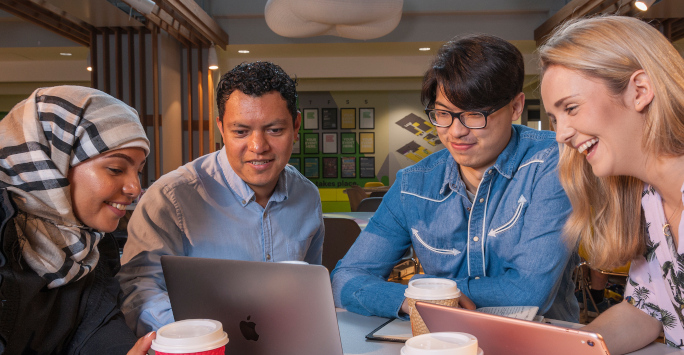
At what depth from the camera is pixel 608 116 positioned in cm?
128

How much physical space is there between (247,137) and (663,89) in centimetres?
122

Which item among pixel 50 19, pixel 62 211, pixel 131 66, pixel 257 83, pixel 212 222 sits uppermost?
pixel 50 19

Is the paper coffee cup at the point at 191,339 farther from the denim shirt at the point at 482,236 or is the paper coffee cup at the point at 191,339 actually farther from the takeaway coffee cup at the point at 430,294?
A: the denim shirt at the point at 482,236

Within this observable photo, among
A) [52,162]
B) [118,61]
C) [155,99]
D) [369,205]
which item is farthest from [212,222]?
[118,61]

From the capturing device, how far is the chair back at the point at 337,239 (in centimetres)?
318

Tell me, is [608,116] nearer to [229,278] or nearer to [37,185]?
[229,278]

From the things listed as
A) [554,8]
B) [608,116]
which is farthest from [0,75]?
[608,116]

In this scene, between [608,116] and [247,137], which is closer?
[608,116]

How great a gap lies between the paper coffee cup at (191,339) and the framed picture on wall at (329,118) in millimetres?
10609

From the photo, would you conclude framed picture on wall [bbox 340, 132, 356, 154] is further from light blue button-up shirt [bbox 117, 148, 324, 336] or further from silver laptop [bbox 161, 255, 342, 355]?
silver laptop [bbox 161, 255, 342, 355]

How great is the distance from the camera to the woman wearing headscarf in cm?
113

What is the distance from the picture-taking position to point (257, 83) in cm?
181

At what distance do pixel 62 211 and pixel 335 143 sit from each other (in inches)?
406

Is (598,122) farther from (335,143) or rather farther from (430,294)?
(335,143)
